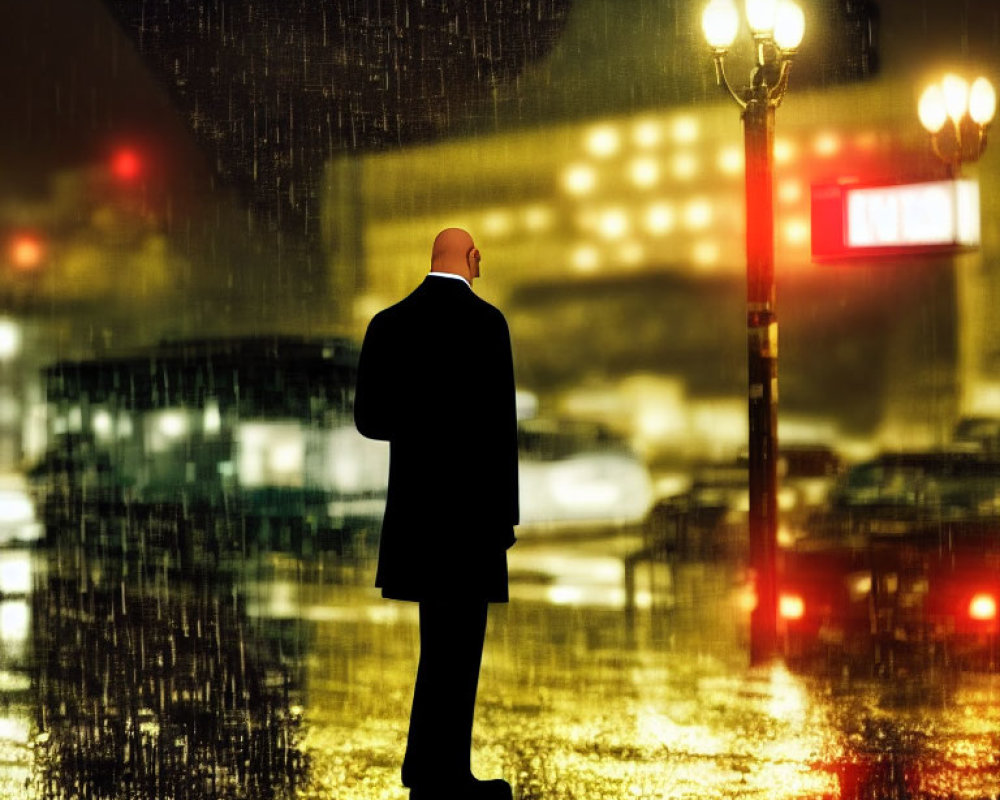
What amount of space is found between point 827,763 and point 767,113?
5.48 metres

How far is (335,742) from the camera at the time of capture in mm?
6414

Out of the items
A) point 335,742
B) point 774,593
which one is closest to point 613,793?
point 335,742

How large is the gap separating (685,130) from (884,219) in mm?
17968

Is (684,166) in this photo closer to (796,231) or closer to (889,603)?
(796,231)

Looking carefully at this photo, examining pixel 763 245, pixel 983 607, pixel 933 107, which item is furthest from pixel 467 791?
pixel 933 107

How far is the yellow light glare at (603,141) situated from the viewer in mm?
33188

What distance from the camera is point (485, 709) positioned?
723 centimetres

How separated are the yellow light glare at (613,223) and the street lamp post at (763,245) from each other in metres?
23.4

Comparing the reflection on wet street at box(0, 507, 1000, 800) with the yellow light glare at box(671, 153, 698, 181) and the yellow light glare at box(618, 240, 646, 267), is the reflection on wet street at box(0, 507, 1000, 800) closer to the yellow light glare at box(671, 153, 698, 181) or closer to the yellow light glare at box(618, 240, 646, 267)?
the yellow light glare at box(671, 153, 698, 181)

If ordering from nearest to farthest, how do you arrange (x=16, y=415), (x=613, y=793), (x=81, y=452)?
(x=613, y=793) → (x=16, y=415) → (x=81, y=452)

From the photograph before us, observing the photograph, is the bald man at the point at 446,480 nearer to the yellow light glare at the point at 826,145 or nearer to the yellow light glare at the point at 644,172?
the yellow light glare at the point at 826,145

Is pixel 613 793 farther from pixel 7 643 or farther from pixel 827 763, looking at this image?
pixel 7 643

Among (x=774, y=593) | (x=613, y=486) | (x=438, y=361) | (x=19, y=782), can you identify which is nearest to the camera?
(x=438, y=361)

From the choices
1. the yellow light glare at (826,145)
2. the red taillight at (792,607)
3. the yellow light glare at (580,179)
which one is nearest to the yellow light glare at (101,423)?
the yellow light glare at (580,179)
